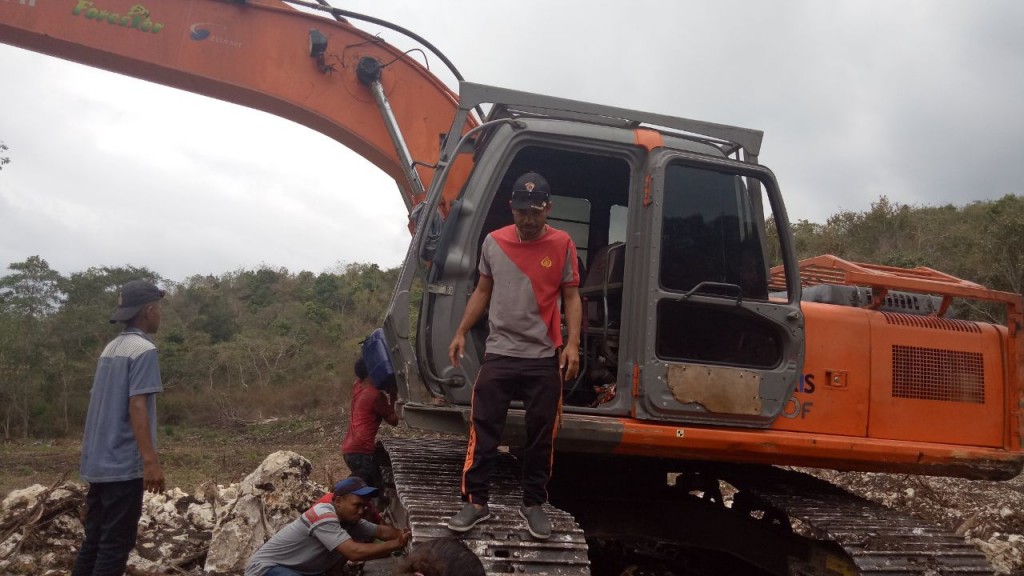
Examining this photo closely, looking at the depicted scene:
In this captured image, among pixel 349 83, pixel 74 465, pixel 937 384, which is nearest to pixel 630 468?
pixel 937 384

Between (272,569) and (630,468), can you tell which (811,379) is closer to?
(630,468)

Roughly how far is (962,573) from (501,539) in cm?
215

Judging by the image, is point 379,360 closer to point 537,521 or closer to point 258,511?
point 537,521

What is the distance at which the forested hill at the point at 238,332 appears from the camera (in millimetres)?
15828

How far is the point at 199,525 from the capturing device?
238 inches

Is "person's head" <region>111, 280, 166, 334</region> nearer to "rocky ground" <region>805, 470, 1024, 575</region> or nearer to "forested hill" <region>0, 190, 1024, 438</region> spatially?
"rocky ground" <region>805, 470, 1024, 575</region>

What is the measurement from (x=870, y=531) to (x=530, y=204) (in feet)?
7.47

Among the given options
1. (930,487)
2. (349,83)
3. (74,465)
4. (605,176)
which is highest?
(349,83)

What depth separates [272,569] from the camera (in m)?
4.07

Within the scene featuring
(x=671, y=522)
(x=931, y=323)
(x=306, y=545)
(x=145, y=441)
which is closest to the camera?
(x=145, y=441)

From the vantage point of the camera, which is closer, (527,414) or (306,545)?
(527,414)

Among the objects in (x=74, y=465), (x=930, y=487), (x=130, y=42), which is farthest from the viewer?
(x=74, y=465)

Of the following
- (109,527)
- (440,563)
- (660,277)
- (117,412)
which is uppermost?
(660,277)

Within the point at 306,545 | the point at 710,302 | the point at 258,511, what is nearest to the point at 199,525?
the point at 258,511
